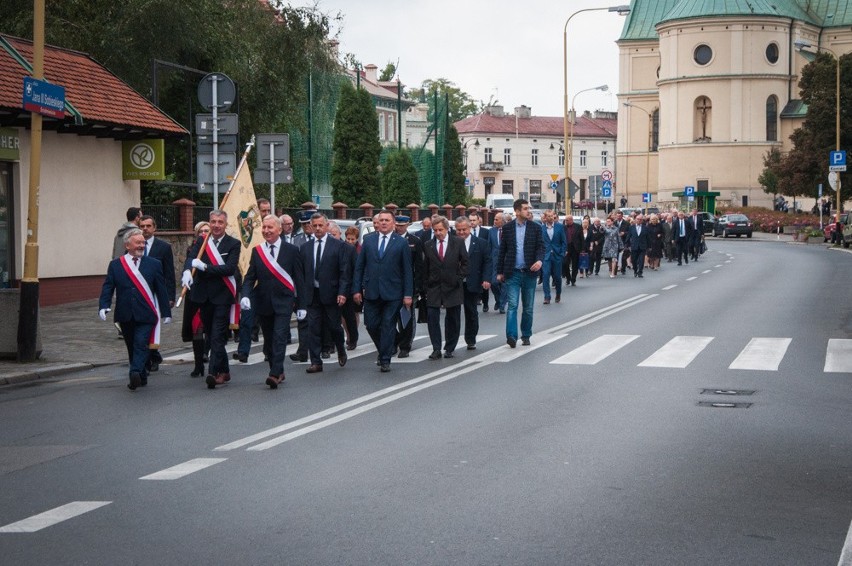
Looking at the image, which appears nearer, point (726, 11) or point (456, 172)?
point (456, 172)

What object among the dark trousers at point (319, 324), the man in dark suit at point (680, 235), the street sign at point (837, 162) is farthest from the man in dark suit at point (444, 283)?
the street sign at point (837, 162)

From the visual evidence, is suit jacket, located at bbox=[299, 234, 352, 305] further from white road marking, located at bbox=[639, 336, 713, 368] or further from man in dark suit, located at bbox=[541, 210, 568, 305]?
man in dark suit, located at bbox=[541, 210, 568, 305]

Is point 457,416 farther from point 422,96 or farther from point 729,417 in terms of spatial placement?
point 422,96

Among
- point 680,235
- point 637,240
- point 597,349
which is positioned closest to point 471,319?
point 597,349

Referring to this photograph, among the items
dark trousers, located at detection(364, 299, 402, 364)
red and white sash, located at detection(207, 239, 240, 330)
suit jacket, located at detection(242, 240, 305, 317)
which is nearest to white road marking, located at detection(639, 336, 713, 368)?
dark trousers, located at detection(364, 299, 402, 364)

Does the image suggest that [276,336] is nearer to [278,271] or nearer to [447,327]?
[278,271]

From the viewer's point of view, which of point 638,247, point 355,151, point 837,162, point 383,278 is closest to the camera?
point 383,278

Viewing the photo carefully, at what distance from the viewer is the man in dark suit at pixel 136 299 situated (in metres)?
13.1

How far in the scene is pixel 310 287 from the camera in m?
14.5

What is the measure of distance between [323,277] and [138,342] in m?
2.34

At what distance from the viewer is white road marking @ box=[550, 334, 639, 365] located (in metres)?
15.2

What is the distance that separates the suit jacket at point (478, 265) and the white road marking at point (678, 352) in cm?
247

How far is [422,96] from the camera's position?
452ft

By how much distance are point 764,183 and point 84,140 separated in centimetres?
7906
